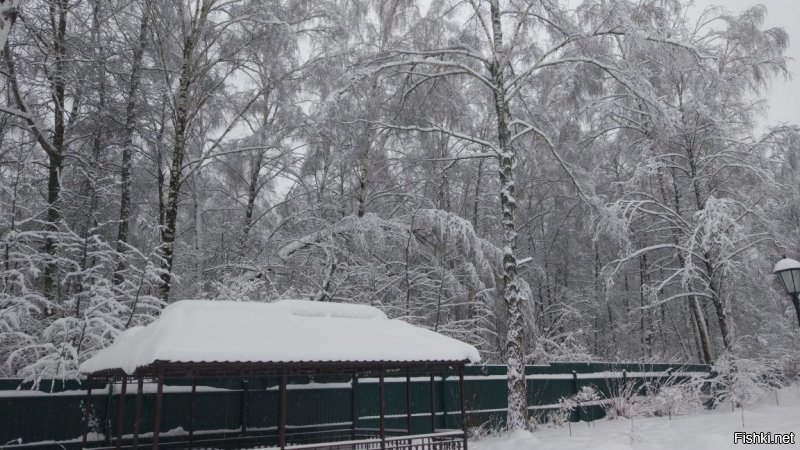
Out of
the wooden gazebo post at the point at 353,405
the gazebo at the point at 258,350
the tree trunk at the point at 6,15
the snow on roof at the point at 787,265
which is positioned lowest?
the wooden gazebo post at the point at 353,405

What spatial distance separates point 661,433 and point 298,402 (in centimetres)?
722

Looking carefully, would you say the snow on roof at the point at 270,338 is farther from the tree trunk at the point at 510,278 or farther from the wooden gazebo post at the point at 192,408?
the tree trunk at the point at 510,278

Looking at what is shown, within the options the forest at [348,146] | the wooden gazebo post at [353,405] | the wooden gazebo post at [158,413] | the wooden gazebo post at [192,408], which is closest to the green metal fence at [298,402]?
the wooden gazebo post at [192,408]

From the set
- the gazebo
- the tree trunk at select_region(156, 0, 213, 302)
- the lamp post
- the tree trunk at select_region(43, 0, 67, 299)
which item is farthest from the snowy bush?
the tree trunk at select_region(43, 0, 67, 299)

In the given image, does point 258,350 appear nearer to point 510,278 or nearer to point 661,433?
point 510,278

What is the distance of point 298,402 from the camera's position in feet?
37.8

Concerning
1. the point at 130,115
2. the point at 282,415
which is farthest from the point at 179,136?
the point at 282,415

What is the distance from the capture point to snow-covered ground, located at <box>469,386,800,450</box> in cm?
882

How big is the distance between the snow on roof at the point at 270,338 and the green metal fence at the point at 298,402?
115 cm

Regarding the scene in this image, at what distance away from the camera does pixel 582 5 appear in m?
13.3

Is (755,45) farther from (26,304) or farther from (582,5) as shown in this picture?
(26,304)

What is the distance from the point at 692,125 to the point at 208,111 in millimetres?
14528

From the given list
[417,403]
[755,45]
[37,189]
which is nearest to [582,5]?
[755,45]

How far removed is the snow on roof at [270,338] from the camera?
6.62m
